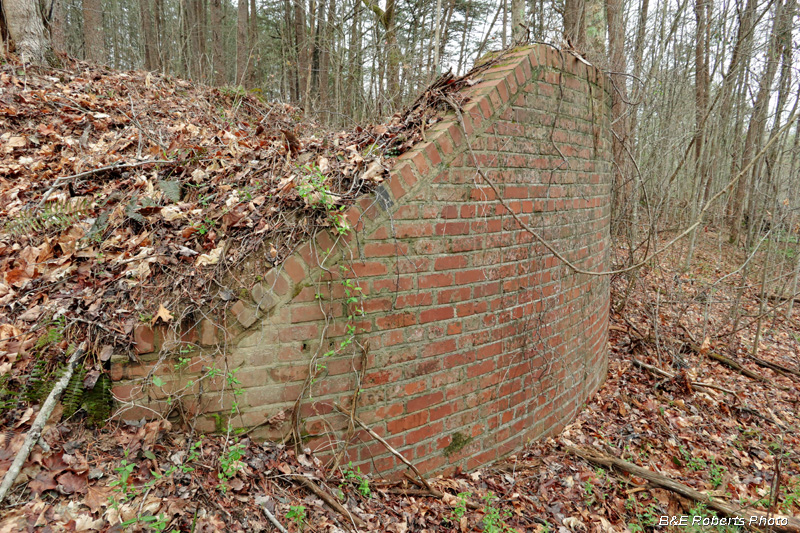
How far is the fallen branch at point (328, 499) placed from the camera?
215 centimetres

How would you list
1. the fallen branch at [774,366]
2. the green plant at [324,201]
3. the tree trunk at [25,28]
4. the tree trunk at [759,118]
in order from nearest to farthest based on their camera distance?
the green plant at [324,201]
the tree trunk at [25,28]
the fallen branch at [774,366]
the tree trunk at [759,118]

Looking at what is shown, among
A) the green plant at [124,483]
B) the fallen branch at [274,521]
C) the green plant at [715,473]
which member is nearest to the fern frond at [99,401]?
the green plant at [124,483]

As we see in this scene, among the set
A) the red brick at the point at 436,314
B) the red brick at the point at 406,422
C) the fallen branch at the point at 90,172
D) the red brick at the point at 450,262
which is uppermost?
the fallen branch at the point at 90,172

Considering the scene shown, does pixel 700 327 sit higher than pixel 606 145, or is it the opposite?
pixel 606 145

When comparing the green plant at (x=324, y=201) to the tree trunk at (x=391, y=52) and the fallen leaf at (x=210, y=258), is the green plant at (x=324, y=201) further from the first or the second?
the tree trunk at (x=391, y=52)

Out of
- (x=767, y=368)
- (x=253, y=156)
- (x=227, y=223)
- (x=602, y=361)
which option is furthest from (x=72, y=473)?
(x=767, y=368)

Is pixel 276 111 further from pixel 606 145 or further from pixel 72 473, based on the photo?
pixel 72 473

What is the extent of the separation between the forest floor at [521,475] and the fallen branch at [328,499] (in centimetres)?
1

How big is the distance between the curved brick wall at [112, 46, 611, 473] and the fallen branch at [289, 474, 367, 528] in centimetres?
22

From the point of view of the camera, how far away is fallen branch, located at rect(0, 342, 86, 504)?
1.72 metres

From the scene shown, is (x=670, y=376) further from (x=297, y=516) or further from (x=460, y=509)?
(x=297, y=516)

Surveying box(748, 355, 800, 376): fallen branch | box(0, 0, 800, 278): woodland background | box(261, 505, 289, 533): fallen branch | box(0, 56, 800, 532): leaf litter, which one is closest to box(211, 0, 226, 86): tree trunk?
box(0, 0, 800, 278): woodland background

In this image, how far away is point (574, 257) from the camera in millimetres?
3547

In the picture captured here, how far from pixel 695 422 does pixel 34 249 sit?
564 cm
